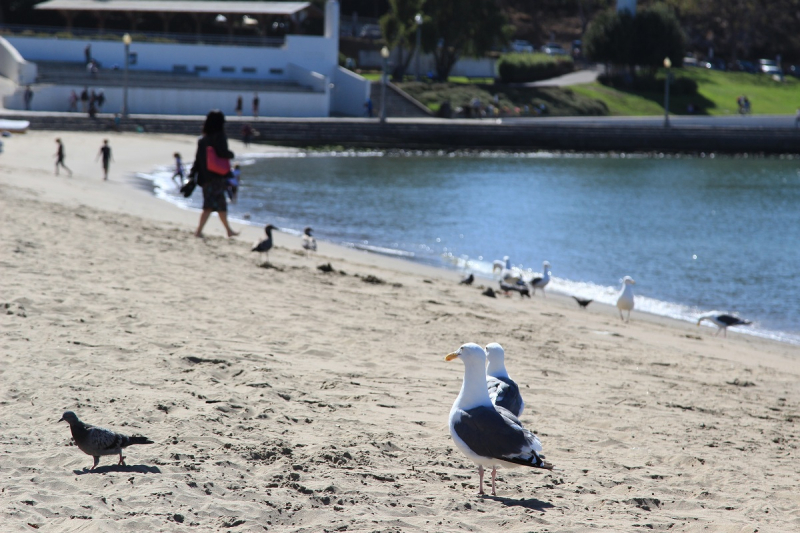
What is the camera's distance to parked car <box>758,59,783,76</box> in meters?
75.5

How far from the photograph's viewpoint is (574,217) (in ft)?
91.4

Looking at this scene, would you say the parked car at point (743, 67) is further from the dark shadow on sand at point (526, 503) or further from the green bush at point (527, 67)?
the dark shadow on sand at point (526, 503)

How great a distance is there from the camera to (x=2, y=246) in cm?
959

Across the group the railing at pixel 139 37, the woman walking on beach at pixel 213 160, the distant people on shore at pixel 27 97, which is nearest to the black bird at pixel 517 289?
the woman walking on beach at pixel 213 160

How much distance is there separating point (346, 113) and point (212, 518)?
5155 centimetres

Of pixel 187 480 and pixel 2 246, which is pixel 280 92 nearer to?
pixel 2 246

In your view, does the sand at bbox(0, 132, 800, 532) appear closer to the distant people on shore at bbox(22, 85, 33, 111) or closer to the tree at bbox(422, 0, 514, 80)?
the distant people on shore at bbox(22, 85, 33, 111)

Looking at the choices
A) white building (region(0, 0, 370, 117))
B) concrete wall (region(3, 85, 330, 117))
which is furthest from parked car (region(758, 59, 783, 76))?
concrete wall (region(3, 85, 330, 117))

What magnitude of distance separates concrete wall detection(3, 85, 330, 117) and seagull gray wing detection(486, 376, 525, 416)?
150 ft

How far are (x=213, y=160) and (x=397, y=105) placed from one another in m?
43.7

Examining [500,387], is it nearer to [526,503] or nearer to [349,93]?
[526,503]

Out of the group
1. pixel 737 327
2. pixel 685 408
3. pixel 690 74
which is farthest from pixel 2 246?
pixel 690 74

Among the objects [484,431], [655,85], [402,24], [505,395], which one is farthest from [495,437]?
[655,85]

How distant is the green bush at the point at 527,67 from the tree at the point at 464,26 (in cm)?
331
